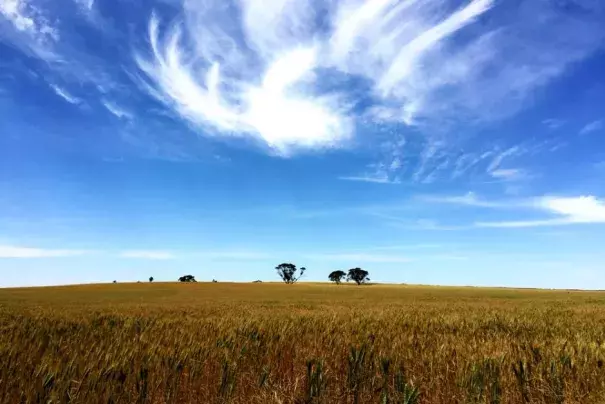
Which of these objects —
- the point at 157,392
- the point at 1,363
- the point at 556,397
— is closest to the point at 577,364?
the point at 556,397

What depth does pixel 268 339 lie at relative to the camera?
6008 mm

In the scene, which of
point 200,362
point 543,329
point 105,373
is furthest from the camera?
point 543,329

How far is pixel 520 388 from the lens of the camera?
3.98 m

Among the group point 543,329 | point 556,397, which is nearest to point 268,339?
point 556,397

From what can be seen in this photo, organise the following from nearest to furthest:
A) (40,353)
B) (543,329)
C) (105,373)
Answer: (105,373)
(40,353)
(543,329)

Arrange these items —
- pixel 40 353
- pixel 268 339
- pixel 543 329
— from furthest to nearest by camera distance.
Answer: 1. pixel 543 329
2. pixel 268 339
3. pixel 40 353

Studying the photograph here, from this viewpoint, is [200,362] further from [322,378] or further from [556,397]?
[556,397]

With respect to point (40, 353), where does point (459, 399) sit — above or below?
below

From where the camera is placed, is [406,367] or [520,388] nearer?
A: [520,388]

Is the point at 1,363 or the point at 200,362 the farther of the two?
the point at 200,362

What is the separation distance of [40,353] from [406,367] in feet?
13.5

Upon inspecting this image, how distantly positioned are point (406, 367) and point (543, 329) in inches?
230

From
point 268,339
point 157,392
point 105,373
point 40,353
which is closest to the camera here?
point 105,373

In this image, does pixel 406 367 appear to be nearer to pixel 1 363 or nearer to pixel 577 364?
pixel 577 364
